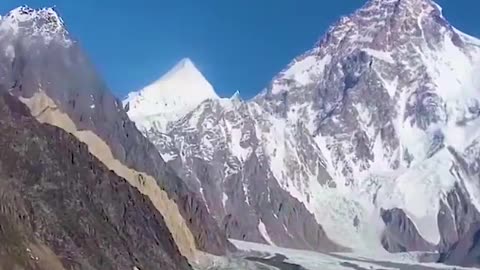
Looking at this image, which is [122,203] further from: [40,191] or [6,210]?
[6,210]

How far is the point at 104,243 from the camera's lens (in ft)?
379

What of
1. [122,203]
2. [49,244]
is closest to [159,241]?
[122,203]

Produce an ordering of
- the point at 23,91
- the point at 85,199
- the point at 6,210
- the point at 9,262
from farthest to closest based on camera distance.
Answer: the point at 23,91
the point at 85,199
the point at 6,210
the point at 9,262

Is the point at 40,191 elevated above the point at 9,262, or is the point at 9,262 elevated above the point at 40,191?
the point at 40,191

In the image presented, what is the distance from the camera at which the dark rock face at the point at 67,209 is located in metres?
101

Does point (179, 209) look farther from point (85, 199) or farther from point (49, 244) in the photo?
point (49, 244)

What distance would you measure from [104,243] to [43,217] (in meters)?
10.4

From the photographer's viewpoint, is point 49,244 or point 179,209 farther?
point 179,209

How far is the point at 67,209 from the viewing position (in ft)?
374

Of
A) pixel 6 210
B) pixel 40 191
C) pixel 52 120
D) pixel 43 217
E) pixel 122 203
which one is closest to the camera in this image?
pixel 6 210

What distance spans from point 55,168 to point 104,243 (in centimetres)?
982

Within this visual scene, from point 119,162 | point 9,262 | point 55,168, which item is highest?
point 119,162

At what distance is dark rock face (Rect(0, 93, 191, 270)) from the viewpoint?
100575 millimetres

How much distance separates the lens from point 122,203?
448 feet
